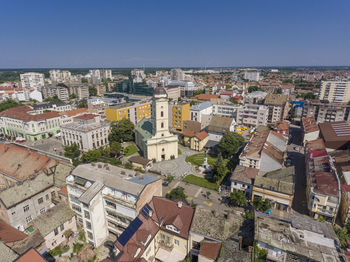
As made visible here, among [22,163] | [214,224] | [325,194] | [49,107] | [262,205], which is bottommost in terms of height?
[262,205]

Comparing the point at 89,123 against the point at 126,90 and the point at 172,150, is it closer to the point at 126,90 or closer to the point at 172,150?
the point at 172,150

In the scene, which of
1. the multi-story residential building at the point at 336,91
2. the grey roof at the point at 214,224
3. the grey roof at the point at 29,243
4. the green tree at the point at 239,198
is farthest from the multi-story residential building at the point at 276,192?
the multi-story residential building at the point at 336,91

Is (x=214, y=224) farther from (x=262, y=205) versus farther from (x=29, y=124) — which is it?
(x=29, y=124)

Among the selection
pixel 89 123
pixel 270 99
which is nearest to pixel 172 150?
pixel 89 123

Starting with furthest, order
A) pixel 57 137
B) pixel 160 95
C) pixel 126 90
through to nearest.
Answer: pixel 126 90
pixel 57 137
pixel 160 95

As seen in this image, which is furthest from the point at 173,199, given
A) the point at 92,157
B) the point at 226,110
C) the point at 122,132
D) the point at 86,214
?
the point at 226,110

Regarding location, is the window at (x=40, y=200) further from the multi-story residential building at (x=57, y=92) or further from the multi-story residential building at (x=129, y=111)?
the multi-story residential building at (x=57, y=92)

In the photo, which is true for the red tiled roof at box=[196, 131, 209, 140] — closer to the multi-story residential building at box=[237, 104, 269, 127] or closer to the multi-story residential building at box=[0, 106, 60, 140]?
the multi-story residential building at box=[237, 104, 269, 127]
